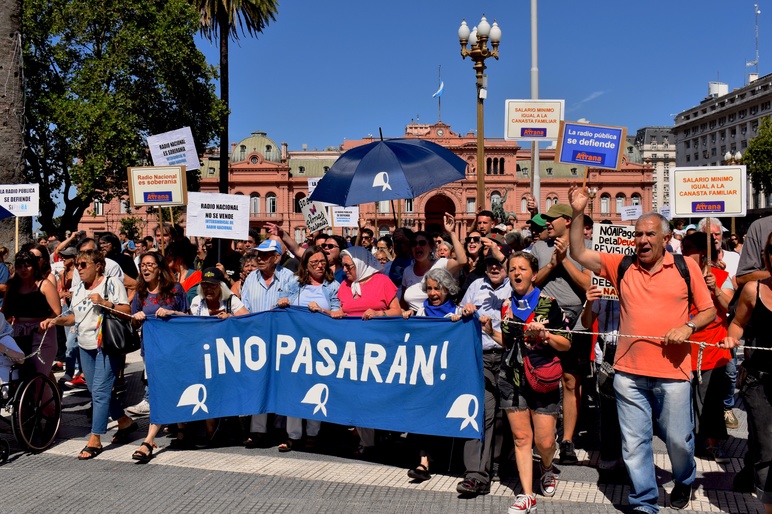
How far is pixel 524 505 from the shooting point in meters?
4.78

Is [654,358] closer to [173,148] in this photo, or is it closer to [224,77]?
[173,148]

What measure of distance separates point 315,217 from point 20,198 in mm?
4337

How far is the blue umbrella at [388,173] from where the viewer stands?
748cm

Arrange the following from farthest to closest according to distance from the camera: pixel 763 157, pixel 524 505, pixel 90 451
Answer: pixel 763 157, pixel 90 451, pixel 524 505

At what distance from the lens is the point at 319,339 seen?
618cm

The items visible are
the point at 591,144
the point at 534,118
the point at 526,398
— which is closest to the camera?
the point at 526,398

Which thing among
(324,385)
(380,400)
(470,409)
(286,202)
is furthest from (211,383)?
(286,202)

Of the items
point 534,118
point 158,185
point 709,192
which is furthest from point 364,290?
point 158,185

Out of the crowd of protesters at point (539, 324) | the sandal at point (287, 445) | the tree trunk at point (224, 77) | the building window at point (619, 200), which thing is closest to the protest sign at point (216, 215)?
the crowd of protesters at point (539, 324)

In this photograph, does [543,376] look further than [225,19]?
No

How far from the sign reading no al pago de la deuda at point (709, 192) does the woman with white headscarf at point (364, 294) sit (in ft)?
9.74

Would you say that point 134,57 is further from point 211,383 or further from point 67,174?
point 211,383

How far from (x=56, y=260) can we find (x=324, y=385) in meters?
8.51

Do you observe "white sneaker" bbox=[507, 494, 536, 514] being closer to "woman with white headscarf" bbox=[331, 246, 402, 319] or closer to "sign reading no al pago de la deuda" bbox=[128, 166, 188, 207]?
"woman with white headscarf" bbox=[331, 246, 402, 319]
